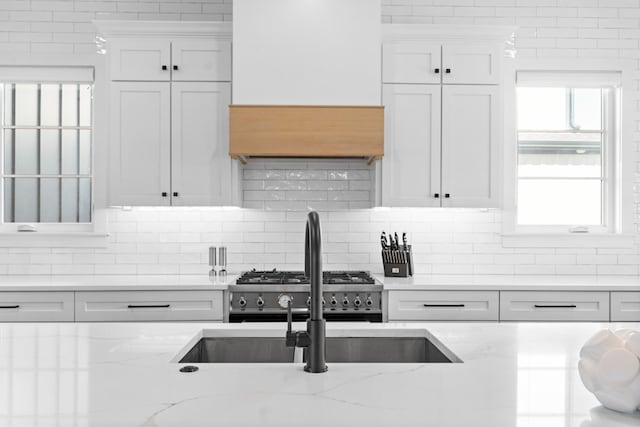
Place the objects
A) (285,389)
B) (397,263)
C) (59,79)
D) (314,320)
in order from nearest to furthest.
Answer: (285,389)
(314,320)
(397,263)
(59,79)

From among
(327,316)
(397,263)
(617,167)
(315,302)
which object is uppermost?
(617,167)

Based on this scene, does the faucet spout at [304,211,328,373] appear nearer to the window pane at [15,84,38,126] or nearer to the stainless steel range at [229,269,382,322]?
the stainless steel range at [229,269,382,322]

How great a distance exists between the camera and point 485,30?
12.1ft

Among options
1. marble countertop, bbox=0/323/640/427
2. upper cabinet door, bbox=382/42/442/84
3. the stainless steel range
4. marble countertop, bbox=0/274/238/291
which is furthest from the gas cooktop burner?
marble countertop, bbox=0/323/640/427

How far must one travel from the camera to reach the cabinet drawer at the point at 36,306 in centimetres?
338

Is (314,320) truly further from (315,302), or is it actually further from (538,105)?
(538,105)

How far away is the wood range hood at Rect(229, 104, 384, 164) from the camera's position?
3.51 meters

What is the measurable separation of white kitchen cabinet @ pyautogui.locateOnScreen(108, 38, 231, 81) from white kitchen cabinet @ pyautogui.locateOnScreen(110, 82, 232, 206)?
0.19ft

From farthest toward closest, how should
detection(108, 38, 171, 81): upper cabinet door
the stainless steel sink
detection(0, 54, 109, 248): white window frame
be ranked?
detection(0, 54, 109, 248): white window frame
detection(108, 38, 171, 81): upper cabinet door
the stainless steel sink

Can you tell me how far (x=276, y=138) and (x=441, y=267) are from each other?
5.46ft

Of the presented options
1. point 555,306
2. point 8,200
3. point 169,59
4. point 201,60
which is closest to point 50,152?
point 8,200

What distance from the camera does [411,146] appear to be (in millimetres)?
3738

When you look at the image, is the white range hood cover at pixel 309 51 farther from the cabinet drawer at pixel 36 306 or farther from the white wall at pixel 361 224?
the cabinet drawer at pixel 36 306

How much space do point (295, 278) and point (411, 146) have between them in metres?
1.23
